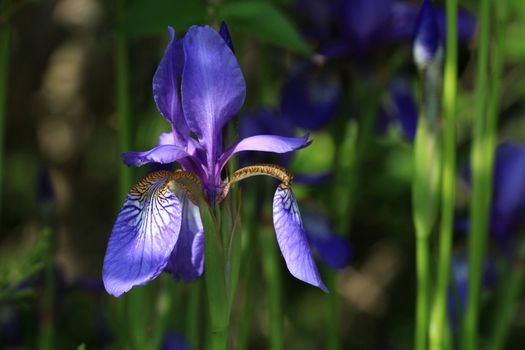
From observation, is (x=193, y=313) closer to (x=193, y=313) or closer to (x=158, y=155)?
(x=193, y=313)

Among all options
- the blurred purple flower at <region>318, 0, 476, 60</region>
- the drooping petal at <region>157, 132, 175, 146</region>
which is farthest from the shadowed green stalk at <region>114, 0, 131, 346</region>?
the blurred purple flower at <region>318, 0, 476, 60</region>

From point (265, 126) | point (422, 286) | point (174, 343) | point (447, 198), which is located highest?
point (265, 126)

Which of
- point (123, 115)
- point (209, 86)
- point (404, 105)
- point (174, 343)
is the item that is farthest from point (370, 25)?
point (209, 86)

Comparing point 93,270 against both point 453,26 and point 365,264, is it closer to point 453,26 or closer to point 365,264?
point 365,264

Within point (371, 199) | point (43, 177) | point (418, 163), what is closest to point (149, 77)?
point (43, 177)

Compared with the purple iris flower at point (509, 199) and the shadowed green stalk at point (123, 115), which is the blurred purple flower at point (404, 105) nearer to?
the purple iris flower at point (509, 199)

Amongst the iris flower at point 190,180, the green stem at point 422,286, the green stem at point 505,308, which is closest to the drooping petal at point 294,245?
the iris flower at point 190,180

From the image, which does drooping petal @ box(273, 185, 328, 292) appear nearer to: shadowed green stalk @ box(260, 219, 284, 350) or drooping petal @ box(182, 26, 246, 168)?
drooping petal @ box(182, 26, 246, 168)
